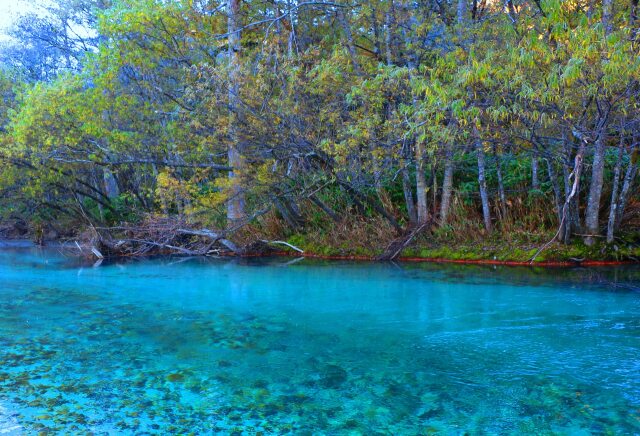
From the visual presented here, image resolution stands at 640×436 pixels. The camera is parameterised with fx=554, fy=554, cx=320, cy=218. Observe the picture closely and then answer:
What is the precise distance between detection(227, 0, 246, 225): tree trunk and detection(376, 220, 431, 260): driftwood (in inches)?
155

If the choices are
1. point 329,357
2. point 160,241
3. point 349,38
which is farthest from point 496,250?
point 160,241

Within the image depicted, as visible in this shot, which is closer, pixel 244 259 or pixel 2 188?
pixel 244 259

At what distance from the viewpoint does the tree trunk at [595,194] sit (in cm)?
1068

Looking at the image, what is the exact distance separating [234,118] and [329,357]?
7747 millimetres

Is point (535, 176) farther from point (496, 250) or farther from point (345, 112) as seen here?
point (345, 112)

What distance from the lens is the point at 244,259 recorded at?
580 inches

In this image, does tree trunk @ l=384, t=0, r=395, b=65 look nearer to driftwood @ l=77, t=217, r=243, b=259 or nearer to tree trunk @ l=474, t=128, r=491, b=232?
tree trunk @ l=474, t=128, r=491, b=232

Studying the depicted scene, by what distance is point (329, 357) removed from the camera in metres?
5.64

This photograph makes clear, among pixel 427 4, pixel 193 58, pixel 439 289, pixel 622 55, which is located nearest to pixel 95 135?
pixel 193 58

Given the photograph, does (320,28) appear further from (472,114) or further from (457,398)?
(457,398)

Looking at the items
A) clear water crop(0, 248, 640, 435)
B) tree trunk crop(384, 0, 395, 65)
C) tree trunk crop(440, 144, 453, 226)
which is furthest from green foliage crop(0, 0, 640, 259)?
clear water crop(0, 248, 640, 435)

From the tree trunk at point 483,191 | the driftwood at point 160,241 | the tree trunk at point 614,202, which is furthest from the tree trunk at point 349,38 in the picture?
the tree trunk at point 614,202

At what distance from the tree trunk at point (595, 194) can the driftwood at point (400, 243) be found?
361cm

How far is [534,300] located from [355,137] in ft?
14.9
